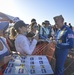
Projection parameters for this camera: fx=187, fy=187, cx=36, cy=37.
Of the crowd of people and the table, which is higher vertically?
the crowd of people

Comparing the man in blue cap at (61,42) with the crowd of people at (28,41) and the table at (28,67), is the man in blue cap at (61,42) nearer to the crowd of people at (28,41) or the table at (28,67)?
the crowd of people at (28,41)

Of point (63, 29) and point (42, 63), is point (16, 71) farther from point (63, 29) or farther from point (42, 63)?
point (63, 29)

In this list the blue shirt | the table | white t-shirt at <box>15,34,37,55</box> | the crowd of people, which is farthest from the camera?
the blue shirt

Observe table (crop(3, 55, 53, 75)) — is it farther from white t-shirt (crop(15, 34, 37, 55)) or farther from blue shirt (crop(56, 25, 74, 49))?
blue shirt (crop(56, 25, 74, 49))

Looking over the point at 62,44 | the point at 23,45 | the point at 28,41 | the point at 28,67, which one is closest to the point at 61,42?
the point at 62,44

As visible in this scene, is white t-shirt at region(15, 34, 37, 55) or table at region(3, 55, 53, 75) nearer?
table at region(3, 55, 53, 75)

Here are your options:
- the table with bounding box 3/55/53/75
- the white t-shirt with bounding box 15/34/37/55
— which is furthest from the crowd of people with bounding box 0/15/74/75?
the table with bounding box 3/55/53/75

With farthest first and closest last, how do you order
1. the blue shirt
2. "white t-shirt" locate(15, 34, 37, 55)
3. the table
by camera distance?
the blue shirt → "white t-shirt" locate(15, 34, 37, 55) → the table

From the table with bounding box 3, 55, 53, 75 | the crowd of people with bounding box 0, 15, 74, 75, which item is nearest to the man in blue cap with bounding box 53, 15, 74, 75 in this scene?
the crowd of people with bounding box 0, 15, 74, 75

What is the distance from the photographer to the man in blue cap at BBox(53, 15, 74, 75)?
11.2 ft

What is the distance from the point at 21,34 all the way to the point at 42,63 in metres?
0.79

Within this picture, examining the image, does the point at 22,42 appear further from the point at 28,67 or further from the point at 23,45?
the point at 28,67

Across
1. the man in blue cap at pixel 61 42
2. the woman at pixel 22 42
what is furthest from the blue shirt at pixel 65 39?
the woman at pixel 22 42

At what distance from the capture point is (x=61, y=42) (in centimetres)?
363
